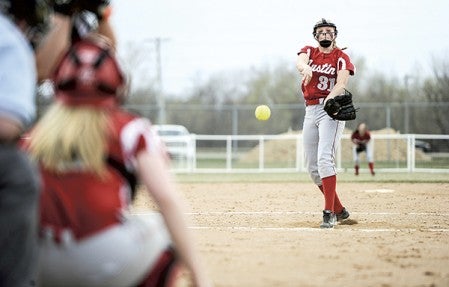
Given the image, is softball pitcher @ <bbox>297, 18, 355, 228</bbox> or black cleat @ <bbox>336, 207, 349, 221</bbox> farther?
black cleat @ <bbox>336, 207, 349, 221</bbox>

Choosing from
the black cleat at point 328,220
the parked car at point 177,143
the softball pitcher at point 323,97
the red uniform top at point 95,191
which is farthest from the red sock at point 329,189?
the parked car at point 177,143

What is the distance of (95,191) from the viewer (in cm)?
321

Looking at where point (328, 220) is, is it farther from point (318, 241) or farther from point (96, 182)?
point (96, 182)

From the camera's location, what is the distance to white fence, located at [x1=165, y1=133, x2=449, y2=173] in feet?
95.0

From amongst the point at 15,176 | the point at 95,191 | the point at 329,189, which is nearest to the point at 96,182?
the point at 95,191

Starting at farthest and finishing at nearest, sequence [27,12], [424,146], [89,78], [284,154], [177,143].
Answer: [284,154] → [424,146] → [177,143] → [27,12] → [89,78]

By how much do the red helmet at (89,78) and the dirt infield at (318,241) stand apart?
223cm

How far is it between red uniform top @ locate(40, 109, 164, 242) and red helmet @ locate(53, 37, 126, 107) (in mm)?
101

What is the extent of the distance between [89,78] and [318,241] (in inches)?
185

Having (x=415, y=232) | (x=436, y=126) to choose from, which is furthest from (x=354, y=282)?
(x=436, y=126)

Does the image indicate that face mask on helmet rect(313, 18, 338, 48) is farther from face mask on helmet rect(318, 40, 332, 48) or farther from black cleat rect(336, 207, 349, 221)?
black cleat rect(336, 207, 349, 221)

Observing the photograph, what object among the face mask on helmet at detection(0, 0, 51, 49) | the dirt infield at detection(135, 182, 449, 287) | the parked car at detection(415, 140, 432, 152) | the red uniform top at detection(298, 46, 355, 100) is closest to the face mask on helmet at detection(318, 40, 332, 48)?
the red uniform top at detection(298, 46, 355, 100)

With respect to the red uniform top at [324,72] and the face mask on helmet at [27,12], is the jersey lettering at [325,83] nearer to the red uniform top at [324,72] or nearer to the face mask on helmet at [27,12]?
the red uniform top at [324,72]

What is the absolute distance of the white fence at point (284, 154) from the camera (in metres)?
29.0
